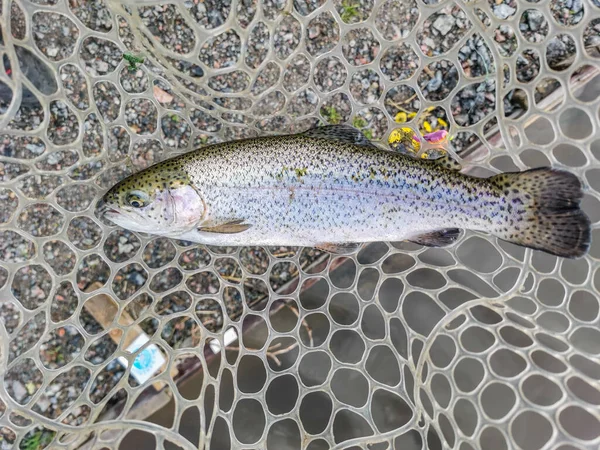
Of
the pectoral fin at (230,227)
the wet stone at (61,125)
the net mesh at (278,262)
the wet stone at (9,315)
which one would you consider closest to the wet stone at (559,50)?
the net mesh at (278,262)

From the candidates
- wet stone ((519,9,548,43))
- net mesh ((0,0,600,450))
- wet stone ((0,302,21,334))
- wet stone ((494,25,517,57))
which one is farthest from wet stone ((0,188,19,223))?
wet stone ((519,9,548,43))

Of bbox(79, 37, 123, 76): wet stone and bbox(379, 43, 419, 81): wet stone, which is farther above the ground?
bbox(79, 37, 123, 76): wet stone

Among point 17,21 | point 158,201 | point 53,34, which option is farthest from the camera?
point 53,34

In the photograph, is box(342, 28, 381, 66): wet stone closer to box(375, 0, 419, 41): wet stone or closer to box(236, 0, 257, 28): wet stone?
box(375, 0, 419, 41): wet stone

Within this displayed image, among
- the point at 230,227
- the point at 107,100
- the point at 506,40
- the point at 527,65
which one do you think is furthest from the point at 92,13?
the point at 527,65

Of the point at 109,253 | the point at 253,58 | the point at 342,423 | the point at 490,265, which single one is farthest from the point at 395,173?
the point at 109,253

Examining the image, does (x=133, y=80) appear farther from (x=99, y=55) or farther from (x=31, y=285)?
(x=31, y=285)
